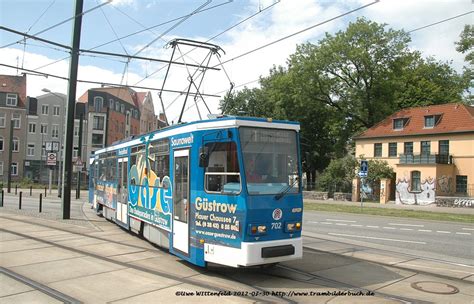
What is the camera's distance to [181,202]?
8797 mm

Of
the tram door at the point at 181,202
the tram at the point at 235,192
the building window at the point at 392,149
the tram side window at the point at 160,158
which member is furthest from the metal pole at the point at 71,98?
the building window at the point at 392,149

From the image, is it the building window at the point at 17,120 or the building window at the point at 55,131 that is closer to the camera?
the building window at the point at 17,120

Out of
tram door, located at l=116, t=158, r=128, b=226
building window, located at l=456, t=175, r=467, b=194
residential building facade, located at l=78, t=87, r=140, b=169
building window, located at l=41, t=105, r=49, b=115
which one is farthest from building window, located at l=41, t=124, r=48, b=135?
tram door, located at l=116, t=158, r=128, b=226

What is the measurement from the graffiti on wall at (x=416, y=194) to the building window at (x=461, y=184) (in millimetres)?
3025

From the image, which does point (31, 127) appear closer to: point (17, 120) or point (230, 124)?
point (17, 120)

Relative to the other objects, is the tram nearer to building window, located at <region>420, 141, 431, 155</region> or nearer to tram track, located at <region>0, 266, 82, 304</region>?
tram track, located at <region>0, 266, 82, 304</region>

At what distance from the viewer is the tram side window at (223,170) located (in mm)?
7720

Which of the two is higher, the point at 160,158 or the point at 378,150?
the point at 378,150

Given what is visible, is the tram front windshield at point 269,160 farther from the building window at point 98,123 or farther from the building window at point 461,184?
the building window at point 98,123

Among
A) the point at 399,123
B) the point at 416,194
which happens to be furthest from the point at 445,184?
the point at 399,123

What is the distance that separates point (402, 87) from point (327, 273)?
53252mm

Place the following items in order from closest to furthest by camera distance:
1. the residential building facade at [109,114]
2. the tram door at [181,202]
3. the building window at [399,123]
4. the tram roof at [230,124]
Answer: the tram roof at [230,124] → the tram door at [181,202] → the building window at [399,123] → the residential building facade at [109,114]

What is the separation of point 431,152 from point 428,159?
1440mm

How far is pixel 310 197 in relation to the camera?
45375mm
